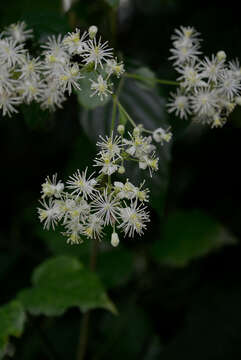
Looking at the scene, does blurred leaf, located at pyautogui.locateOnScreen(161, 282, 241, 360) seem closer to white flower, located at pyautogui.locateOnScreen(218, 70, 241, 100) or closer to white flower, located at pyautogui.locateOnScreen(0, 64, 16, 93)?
white flower, located at pyautogui.locateOnScreen(218, 70, 241, 100)

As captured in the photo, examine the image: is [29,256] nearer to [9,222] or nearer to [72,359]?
[9,222]

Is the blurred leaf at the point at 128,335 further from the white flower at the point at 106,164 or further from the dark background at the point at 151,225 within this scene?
the white flower at the point at 106,164

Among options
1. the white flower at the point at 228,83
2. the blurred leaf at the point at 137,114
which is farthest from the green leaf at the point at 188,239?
the white flower at the point at 228,83

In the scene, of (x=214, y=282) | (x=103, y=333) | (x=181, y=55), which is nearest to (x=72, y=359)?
(x=103, y=333)

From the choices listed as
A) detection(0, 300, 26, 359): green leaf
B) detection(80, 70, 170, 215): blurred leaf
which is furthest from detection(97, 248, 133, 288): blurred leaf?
detection(80, 70, 170, 215): blurred leaf

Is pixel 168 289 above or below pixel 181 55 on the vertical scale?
below

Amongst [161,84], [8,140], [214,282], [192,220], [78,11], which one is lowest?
[214,282]
